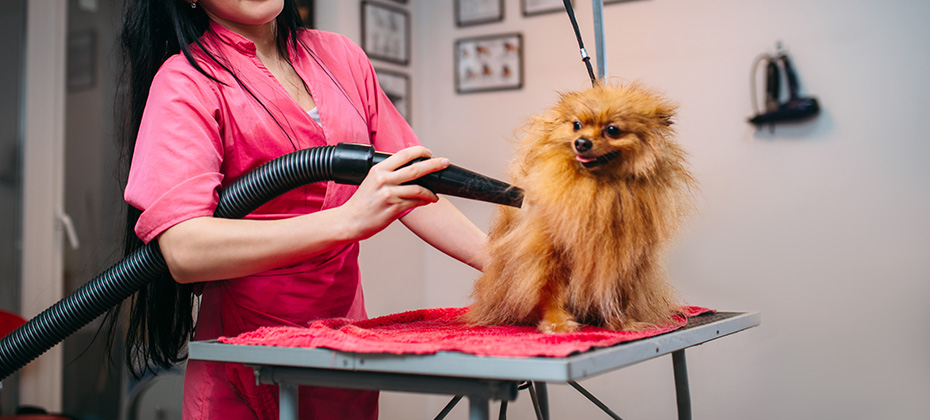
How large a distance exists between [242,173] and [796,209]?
2359mm

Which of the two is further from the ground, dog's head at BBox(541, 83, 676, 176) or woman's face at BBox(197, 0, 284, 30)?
woman's face at BBox(197, 0, 284, 30)

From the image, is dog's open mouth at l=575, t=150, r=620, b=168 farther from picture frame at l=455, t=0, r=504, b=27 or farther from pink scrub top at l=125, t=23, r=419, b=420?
picture frame at l=455, t=0, r=504, b=27

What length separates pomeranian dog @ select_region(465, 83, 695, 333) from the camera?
1060 mm

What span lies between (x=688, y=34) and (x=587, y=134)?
2.15m

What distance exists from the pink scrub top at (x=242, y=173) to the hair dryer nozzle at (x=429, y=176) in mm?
202

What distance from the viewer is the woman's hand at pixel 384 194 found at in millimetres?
1041

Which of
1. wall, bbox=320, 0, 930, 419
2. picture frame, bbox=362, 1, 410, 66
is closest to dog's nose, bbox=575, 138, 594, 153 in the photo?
wall, bbox=320, 0, 930, 419

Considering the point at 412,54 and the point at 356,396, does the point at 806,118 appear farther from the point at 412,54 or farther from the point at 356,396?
the point at 356,396

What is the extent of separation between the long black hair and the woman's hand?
366mm

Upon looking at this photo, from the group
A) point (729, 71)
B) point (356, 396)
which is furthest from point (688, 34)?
point (356, 396)

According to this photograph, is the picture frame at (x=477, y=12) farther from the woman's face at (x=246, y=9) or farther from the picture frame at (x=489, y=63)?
the woman's face at (x=246, y=9)

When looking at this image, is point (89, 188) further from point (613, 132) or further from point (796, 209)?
point (796, 209)

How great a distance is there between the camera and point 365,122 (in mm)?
1421

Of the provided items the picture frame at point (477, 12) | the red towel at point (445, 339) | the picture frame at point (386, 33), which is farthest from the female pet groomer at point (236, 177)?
the picture frame at point (477, 12)
